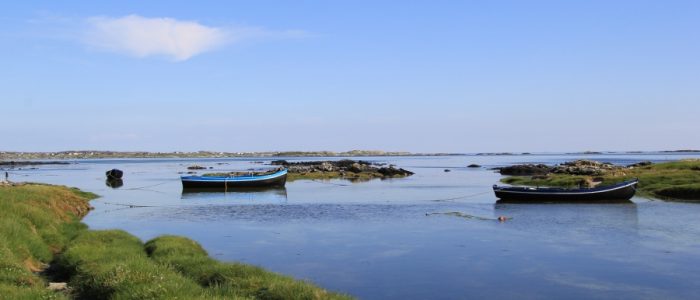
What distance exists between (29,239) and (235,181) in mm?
46222

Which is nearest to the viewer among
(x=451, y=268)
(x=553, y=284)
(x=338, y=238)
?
(x=553, y=284)

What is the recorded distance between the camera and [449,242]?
26.2m

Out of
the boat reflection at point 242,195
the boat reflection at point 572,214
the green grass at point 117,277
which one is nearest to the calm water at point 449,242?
the boat reflection at point 572,214

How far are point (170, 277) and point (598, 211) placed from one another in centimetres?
3248

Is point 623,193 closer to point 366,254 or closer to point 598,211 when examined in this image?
point 598,211

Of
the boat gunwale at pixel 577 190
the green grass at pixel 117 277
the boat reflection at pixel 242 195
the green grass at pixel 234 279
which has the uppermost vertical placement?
the boat gunwale at pixel 577 190

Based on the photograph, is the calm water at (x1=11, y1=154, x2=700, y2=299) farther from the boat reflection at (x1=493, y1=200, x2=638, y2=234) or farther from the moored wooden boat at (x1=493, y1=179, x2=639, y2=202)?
the moored wooden boat at (x1=493, y1=179, x2=639, y2=202)

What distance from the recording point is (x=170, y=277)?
14367mm

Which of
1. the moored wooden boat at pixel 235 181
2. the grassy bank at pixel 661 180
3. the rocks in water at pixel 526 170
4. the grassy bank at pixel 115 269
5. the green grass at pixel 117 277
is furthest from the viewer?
the rocks in water at pixel 526 170

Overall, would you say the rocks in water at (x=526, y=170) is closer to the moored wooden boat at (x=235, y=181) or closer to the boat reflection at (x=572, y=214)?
the moored wooden boat at (x=235, y=181)

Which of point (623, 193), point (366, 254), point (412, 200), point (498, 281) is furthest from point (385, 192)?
point (498, 281)

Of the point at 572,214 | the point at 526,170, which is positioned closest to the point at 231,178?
the point at 572,214

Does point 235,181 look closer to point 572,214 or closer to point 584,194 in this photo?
point 584,194

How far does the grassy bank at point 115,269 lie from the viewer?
13039mm
